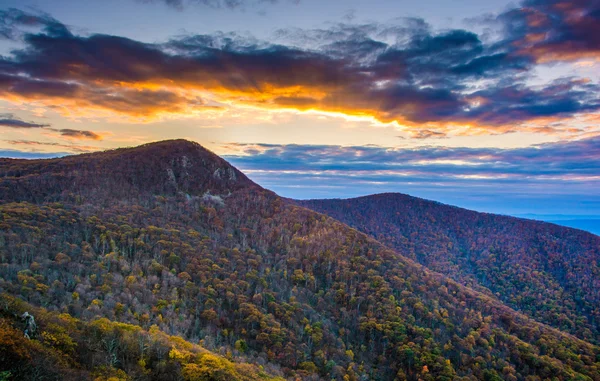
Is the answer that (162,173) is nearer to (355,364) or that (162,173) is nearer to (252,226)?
(252,226)

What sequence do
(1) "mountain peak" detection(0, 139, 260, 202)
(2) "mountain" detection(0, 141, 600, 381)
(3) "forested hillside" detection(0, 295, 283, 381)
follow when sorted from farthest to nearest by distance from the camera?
(1) "mountain peak" detection(0, 139, 260, 202) < (2) "mountain" detection(0, 141, 600, 381) < (3) "forested hillside" detection(0, 295, 283, 381)

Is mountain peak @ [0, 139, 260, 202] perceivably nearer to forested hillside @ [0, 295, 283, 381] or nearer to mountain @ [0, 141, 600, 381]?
mountain @ [0, 141, 600, 381]

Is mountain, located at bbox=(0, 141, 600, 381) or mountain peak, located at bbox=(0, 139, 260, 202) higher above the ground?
mountain peak, located at bbox=(0, 139, 260, 202)

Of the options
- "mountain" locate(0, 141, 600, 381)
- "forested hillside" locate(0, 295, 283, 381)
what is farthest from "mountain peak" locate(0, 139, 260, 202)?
"forested hillside" locate(0, 295, 283, 381)

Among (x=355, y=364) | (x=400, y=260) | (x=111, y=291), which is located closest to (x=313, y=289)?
(x=355, y=364)

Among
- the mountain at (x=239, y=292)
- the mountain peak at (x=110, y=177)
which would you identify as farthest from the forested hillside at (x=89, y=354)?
the mountain peak at (x=110, y=177)

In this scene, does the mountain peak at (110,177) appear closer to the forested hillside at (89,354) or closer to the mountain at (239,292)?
the mountain at (239,292)

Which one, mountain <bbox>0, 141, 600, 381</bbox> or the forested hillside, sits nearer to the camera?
the forested hillside
